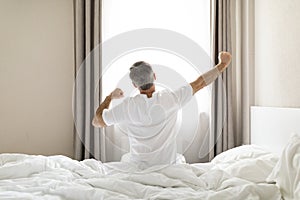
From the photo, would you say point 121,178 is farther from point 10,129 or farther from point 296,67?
point 10,129

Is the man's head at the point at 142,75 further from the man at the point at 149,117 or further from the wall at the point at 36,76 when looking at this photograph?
the wall at the point at 36,76

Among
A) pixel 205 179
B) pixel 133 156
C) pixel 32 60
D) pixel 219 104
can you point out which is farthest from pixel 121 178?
pixel 32 60

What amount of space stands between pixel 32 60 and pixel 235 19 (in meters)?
1.74

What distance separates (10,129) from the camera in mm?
2863

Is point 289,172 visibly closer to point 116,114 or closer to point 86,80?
point 116,114

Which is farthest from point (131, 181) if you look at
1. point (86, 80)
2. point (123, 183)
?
point (86, 80)

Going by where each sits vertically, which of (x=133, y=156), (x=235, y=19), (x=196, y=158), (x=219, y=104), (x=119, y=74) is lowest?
(x=196, y=158)

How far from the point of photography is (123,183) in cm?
155

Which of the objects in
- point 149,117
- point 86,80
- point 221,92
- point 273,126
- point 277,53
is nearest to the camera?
point 149,117

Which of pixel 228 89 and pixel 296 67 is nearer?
pixel 296 67

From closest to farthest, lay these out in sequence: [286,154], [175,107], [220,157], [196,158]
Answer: [286,154], [175,107], [220,157], [196,158]

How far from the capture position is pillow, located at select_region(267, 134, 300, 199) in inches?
57.9

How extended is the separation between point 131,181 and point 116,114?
1.19 feet

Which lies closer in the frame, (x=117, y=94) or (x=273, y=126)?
(x=117, y=94)
